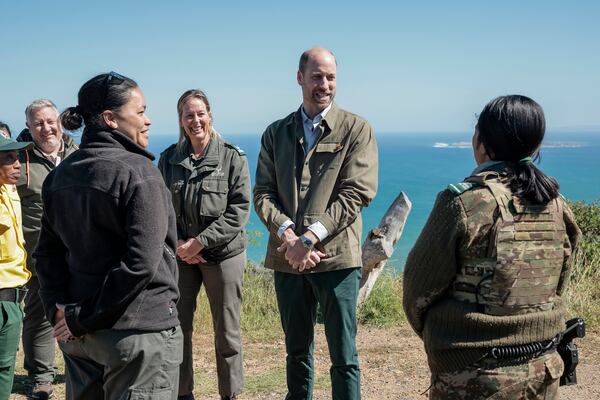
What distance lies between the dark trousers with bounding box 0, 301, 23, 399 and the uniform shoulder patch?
258cm

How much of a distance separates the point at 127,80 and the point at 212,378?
10.1 feet

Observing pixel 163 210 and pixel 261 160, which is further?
pixel 261 160

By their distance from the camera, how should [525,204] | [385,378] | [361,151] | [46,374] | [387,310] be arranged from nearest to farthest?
[525,204], [361,151], [46,374], [385,378], [387,310]

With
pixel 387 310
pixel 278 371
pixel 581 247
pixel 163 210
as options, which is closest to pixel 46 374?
pixel 278 371

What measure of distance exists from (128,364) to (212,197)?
6.75 ft

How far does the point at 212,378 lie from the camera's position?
5.31m

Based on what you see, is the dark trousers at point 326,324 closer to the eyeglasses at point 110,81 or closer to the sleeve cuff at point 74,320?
the sleeve cuff at point 74,320

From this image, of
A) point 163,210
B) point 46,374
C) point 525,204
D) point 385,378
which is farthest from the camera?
point 385,378

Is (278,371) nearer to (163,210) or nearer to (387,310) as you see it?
(387,310)

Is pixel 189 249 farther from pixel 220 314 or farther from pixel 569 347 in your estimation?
pixel 569 347

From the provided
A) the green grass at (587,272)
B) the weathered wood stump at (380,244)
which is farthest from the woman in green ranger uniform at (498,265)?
the weathered wood stump at (380,244)

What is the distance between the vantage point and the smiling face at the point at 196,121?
4719 mm

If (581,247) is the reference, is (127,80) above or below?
above

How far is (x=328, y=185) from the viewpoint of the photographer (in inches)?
162
